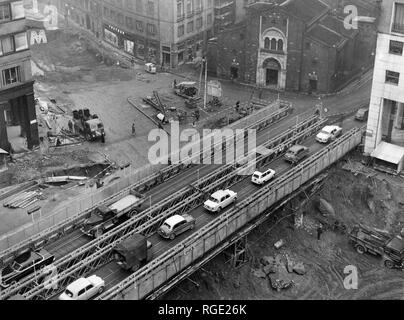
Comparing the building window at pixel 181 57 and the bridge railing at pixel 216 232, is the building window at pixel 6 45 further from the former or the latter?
the building window at pixel 181 57

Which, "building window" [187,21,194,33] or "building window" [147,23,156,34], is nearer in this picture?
"building window" [147,23,156,34]

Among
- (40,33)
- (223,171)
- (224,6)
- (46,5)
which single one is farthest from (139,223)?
(46,5)

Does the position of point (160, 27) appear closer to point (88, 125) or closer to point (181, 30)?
point (181, 30)

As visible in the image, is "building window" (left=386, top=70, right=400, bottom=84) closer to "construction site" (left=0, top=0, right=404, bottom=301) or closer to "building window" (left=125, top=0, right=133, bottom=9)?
"construction site" (left=0, top=0, right=404, bottom=301)

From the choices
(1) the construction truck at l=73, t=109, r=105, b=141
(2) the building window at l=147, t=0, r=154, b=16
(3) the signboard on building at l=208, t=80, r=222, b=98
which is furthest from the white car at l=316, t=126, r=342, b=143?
(2) the building window at l=147, t=0, r=154, b=16

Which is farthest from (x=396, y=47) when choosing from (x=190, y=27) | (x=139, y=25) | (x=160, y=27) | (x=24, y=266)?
(x=139, y=25)
